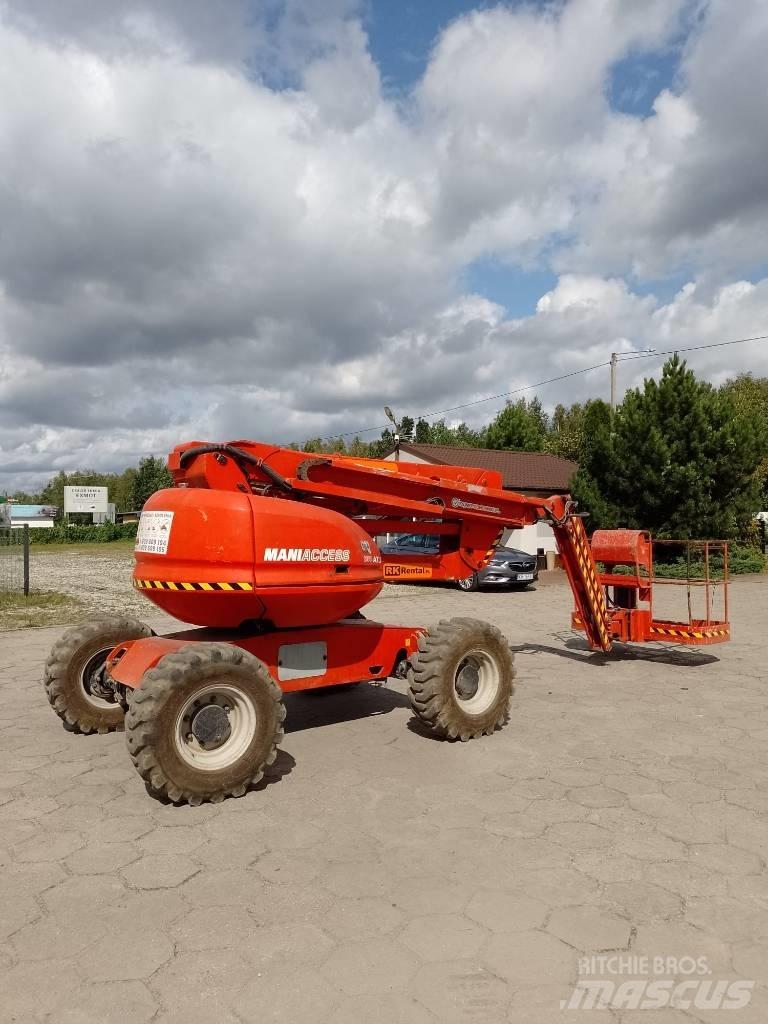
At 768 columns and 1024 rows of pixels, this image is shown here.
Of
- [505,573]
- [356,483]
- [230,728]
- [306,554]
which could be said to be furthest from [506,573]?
[230,728]

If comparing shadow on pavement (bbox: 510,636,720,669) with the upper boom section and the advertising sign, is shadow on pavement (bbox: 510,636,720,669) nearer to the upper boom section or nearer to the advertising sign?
the upper boom section

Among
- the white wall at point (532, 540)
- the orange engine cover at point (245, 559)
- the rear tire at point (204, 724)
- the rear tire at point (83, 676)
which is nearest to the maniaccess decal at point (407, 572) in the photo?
the orange engine cover at point (245, 559)

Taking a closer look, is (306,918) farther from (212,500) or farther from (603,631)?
(603,631)

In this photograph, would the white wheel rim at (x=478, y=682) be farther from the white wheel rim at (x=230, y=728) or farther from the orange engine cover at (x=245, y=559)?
the white wheel rim at (x=230, y=728)

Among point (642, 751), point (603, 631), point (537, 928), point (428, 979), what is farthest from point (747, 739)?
point (428, 979)

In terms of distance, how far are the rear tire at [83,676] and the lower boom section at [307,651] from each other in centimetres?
42

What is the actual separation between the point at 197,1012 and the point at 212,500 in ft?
10.4

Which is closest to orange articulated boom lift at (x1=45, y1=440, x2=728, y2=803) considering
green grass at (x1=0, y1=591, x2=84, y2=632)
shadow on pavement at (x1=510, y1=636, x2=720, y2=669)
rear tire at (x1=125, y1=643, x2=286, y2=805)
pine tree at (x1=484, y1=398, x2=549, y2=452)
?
rear tire at (x1=125, y1=643, x2=286, y2=805)

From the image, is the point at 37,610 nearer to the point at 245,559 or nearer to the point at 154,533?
the point at 154,533

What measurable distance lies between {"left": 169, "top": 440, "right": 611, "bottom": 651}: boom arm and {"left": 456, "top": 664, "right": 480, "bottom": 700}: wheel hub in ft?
3.67

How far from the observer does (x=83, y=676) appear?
20.0 ft

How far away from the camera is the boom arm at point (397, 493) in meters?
5.61

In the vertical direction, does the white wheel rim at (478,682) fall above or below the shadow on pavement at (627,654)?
above

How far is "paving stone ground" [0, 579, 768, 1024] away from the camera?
2807 millimetres
